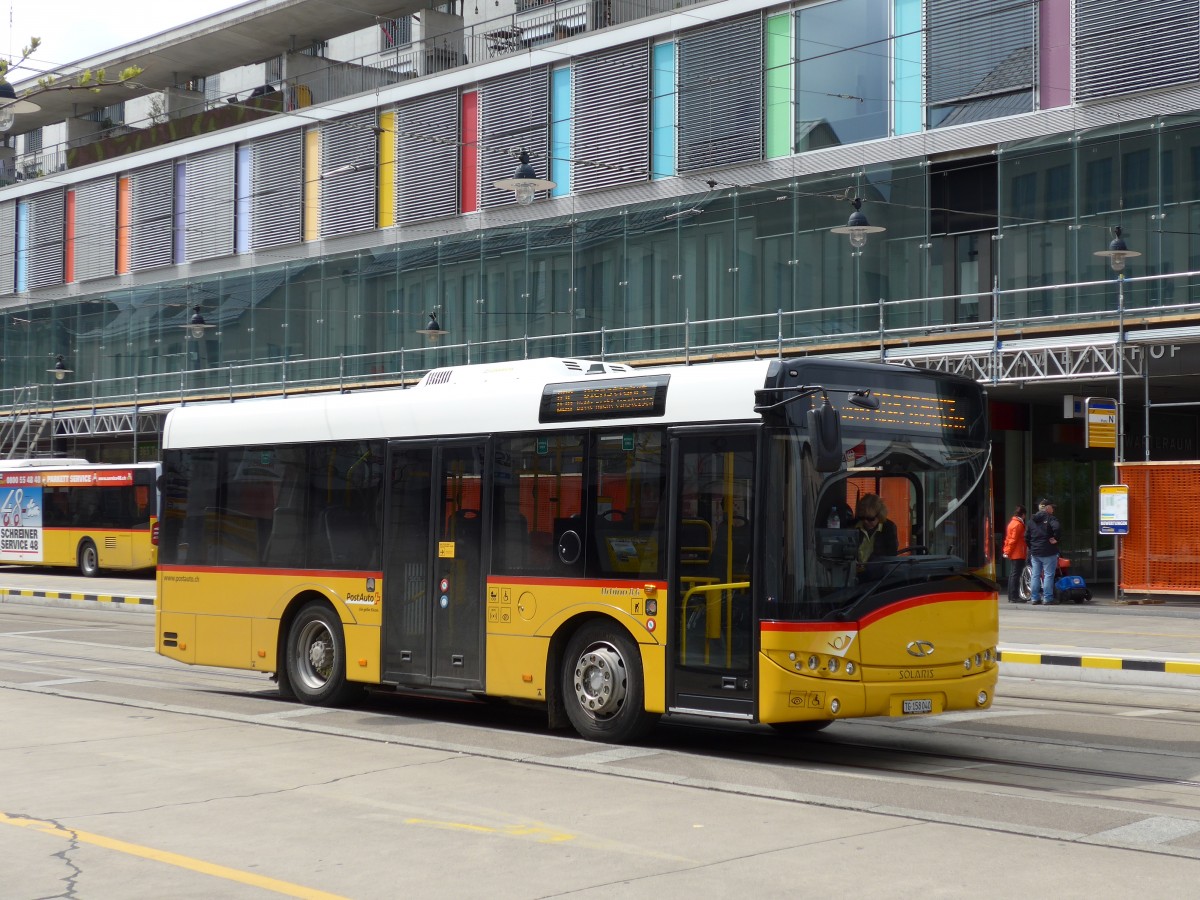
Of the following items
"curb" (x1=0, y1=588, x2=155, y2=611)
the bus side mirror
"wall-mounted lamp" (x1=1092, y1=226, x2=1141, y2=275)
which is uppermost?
"wall-mounted lamp" (x1=1092, y1=226, x2=1141, y2=275)

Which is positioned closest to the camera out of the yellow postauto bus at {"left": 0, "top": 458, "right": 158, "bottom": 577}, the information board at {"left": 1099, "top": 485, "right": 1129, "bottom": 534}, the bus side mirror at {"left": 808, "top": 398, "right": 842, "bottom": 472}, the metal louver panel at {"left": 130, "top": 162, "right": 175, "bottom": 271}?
the bus side mirror at {"left": 808, "top": 398, "right": 842, "bottom": 472}

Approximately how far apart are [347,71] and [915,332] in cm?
2228

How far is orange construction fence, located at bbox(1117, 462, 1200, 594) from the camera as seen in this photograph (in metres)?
25.3

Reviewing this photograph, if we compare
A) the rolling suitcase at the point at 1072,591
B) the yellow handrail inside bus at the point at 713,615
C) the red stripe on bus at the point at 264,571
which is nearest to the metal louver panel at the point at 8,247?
the rolling suitcase at the point at 1072,591

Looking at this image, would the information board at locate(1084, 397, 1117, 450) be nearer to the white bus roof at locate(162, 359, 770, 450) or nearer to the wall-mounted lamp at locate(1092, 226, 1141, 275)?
the wall-mounted lamp at locate(1092, 226, 1141, 275)

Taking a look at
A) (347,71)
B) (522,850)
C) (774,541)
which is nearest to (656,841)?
(522,850)

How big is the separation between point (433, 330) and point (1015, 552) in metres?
15.4

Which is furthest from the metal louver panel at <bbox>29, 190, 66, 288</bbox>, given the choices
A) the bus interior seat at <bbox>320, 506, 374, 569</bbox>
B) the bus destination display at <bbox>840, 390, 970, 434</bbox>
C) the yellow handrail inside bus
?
the bus destination display at <bbox>840, 390, 970, 434</bbox>

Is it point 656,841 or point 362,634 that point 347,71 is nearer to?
point 362,634

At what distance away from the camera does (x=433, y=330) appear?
36.1 metres

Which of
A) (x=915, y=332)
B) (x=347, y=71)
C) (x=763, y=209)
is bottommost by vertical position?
(x=915, y=332)

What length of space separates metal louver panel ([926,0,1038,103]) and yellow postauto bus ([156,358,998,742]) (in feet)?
65.6

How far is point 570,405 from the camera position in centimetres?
1157

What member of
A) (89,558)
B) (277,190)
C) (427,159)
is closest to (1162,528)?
(427,159)
